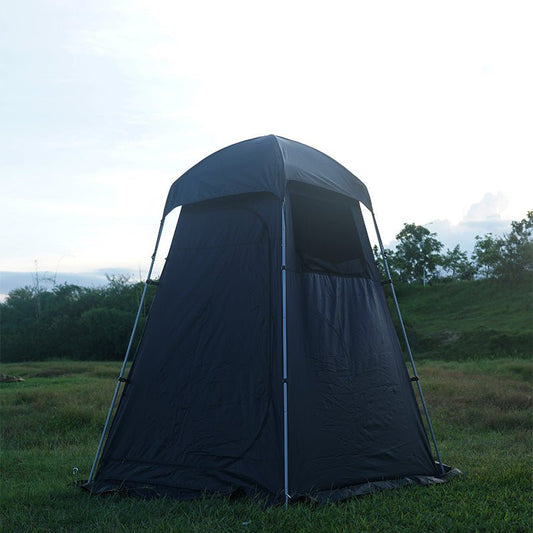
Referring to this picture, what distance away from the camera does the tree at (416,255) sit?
35.5 meters

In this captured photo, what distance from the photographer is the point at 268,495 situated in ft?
16.4

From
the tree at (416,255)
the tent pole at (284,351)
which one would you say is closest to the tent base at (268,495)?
the tent pole at (284,351)

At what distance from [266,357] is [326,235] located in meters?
1.51

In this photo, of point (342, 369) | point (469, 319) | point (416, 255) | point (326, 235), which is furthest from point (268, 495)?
point (416, 255)

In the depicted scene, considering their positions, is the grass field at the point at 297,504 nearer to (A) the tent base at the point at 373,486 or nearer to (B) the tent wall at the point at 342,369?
(A) the tent base at the point at 373,486

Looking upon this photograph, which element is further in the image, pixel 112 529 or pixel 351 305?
pixel 351 305

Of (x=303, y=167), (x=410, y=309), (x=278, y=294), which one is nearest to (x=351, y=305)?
(x=278, y=294)

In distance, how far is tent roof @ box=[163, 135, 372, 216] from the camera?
581 centimetres

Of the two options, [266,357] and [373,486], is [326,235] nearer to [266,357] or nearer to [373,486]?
[266,357]

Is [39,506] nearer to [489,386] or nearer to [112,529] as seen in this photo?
[112,529]

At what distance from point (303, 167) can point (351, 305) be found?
1.42 meters

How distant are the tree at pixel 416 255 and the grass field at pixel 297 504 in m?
24.3

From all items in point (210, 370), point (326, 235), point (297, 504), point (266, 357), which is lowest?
point (297, 504)

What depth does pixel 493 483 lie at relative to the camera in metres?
5.69
